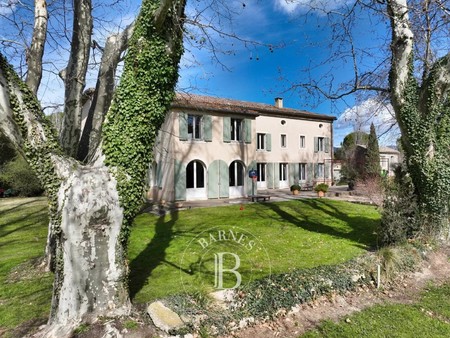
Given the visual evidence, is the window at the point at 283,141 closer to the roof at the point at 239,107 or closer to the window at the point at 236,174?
the roof at the point at 239,107

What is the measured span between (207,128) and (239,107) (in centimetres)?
327

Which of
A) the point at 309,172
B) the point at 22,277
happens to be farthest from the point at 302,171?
the point at 22,277

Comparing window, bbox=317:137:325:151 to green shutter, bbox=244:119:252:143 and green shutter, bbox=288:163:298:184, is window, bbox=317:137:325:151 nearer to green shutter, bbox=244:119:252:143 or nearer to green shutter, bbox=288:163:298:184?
green shutter, bbox=288:163:298:184

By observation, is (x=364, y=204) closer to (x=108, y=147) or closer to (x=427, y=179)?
(x=427, y=179)

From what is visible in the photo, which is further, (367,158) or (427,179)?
(367,158)

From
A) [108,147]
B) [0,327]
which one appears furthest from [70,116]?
[0,327]

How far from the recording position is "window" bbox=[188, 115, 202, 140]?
1741 centimetres

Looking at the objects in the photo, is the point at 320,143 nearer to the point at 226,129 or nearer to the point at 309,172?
the point at 309,172

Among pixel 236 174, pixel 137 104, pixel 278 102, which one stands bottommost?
pixel 236 174

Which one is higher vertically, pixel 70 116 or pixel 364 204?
pixel 70 116

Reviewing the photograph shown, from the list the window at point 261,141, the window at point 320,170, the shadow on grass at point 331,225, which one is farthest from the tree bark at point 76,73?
the window at point 320,170

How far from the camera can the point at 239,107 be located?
64.5 feet

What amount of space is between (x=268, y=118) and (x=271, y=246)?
1754cm

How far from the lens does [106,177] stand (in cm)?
391
